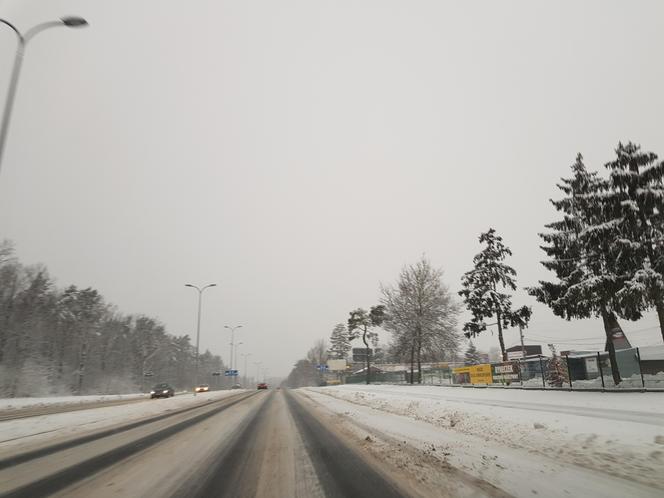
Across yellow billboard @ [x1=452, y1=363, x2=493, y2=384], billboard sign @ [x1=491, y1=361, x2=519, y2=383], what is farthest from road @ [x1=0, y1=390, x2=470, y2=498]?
yellow billboard @ [x1=452, y1=363, x2=493, y2=384]

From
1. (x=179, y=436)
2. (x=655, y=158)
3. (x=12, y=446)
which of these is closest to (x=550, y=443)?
(x=179, y=436)

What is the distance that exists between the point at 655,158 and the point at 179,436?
24826mm

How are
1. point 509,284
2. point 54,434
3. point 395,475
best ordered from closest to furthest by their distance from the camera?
point 395,475 → point 54,434 → point 509,284

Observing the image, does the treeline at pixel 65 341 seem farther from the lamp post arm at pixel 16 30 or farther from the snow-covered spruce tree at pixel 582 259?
the snow-covered spruce tree at pixel 582 259

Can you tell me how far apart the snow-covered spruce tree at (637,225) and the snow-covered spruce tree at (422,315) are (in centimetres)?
2033

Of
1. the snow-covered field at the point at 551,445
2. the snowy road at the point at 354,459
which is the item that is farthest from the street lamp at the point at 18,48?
the snow-covered field at the point at 551,445

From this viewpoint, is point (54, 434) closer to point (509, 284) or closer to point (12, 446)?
point (12, 446)

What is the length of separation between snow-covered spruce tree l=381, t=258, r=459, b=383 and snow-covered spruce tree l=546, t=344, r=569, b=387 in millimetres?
14438

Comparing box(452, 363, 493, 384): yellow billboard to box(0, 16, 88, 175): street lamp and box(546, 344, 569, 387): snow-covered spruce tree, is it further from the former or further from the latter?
box(0, 16, 88, 175): street lamp

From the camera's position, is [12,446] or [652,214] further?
[652,214]

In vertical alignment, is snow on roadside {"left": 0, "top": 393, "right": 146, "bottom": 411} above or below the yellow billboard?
below

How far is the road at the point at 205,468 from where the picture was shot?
15.0 feet

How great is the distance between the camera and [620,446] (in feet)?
21.3

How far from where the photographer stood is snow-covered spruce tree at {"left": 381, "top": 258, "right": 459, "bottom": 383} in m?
39.2
